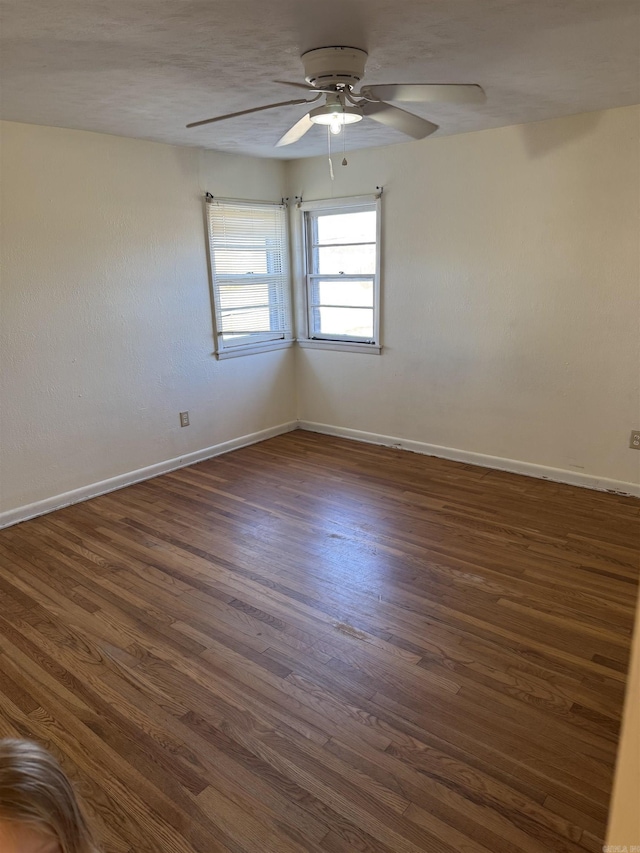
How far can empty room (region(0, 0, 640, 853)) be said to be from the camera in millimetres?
1829

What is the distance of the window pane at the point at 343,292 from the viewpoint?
4986 mm

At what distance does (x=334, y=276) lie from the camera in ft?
16.9

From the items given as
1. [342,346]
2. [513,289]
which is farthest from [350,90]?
[342,346]

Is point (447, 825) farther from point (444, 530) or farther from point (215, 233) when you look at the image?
point (215, 233)

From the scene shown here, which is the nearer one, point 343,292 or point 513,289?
point 513,289

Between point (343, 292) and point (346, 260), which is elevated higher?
point (346, 260)

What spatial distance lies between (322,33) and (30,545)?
307 cm

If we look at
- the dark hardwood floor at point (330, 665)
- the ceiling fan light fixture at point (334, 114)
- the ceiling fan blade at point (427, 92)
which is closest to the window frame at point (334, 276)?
the dark hardwood floor at point (330, 665)

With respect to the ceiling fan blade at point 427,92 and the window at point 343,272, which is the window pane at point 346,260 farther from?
the ceiling fan blade at point 427,92

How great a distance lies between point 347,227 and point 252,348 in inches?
53.6

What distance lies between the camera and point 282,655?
2.37m

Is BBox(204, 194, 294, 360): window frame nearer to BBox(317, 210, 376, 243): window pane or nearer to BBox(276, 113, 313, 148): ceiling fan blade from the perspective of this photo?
BBox(317, 210, 376, 243): window pane

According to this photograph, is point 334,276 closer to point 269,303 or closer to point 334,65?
point 269,303

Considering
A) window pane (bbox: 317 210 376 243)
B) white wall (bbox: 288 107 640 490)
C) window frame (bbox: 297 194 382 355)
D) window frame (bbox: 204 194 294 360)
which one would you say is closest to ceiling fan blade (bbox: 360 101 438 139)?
white wall (bbox: 288 107 640 490)
